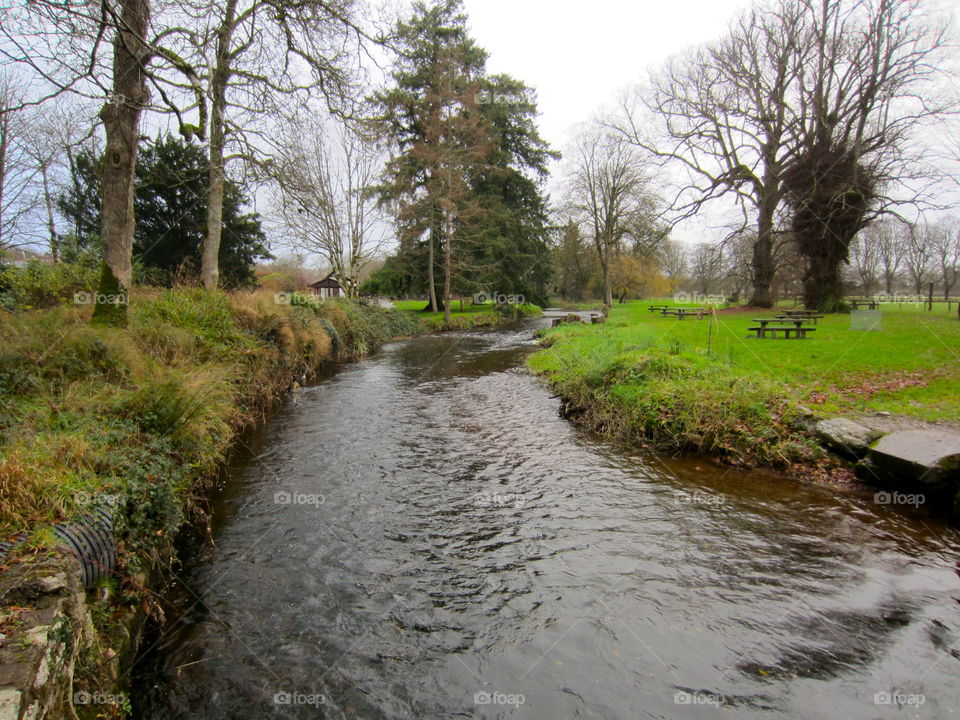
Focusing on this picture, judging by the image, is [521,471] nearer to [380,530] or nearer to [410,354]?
[380,530]

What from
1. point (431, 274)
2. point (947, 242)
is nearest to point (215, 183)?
point (431, 274)

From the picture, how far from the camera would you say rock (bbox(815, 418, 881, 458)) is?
608cm

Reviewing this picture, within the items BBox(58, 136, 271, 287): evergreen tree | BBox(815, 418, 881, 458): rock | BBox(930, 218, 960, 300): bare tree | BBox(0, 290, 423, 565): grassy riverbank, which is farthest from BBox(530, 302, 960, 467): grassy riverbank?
BBox(930, 218, 960, 300): bare tree

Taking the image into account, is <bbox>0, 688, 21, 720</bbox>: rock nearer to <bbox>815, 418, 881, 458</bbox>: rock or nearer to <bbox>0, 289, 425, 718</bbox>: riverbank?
<bbox>0, 289, 425, 718</bbox>: riverbank

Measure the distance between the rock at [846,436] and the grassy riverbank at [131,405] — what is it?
7781 mm

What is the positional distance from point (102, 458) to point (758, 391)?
839 cm

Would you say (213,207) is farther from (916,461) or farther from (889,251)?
(889,251)

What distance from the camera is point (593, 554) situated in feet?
15.1

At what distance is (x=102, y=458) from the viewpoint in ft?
12.5

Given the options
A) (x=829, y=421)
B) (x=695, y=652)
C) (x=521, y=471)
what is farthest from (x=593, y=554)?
(x=829, y=421)

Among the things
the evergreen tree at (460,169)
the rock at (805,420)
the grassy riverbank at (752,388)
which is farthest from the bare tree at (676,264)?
the rock at (805,420)

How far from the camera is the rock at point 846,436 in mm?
6082

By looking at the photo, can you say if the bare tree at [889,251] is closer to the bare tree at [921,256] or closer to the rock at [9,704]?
the bare tree at [921,256]

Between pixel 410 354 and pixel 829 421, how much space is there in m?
13.8
